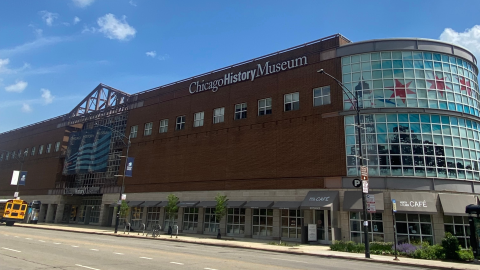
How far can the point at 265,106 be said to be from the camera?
37.0 m

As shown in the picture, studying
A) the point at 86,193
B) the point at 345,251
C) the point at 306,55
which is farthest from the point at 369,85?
the point at 86,193

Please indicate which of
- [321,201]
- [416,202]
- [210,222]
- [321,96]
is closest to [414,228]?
[416,202]

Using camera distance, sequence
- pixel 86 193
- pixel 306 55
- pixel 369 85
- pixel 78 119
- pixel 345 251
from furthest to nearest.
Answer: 1. pixel 78 119
2. pixel 86 193
3. pixel 306 55
4. pixel 369 85
5. pixel 345 251

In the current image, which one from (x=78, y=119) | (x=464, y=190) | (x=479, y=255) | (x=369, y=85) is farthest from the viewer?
(x=78, y=119)

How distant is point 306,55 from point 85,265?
28106 mm

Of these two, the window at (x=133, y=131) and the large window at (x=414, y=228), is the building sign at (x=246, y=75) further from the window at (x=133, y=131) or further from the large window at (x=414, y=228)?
the large window at (x=414, y=228)

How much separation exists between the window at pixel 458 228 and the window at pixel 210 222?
2149 centimetres

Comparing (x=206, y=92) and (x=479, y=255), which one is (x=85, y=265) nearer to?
(x=479, y=255)

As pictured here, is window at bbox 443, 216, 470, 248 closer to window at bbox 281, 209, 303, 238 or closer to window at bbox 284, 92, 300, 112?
window at bbox 281, 209, 303, 238

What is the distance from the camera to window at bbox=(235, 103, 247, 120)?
38.7 m

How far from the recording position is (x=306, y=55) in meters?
34.6

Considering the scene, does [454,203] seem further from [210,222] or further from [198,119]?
[198,119]

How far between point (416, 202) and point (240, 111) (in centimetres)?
1998

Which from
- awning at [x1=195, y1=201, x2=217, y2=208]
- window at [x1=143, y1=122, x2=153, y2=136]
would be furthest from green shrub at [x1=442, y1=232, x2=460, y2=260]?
window at [x1=143, y1=122, x2=153, y2=136]
